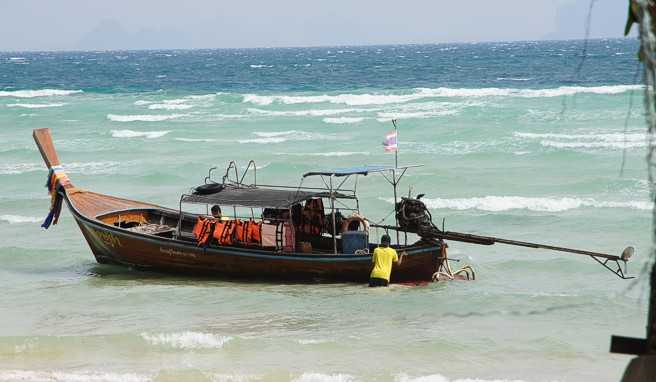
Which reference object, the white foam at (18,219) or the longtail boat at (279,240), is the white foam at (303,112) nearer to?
the white foam at (18,219)

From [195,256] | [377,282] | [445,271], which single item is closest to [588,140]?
[445,271]

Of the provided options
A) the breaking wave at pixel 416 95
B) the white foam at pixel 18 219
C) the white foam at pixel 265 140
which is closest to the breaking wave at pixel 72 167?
the white foam at pixel 265 140

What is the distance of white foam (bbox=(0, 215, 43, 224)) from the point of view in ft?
70.8

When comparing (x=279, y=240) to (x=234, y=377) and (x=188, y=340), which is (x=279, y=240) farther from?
(x=234, y=377)

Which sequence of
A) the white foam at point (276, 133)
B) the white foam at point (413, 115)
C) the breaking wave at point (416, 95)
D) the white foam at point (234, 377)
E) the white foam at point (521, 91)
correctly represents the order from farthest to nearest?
the breaking wave at point (416, 95) < the white foam at point (521, 91) < the white foam at point (413, 115) < the white foam at point (276, 133) < the white foam at point (234, 377)

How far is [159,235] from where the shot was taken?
653 inches

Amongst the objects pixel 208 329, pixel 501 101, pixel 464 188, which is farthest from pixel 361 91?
pixel 208 329

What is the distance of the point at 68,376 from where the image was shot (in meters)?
10.7

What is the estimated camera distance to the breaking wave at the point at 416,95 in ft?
167

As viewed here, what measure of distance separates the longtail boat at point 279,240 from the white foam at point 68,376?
4405 mm

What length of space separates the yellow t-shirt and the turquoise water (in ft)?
0.92

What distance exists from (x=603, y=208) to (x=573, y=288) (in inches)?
257

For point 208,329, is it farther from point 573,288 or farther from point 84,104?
point 84,104

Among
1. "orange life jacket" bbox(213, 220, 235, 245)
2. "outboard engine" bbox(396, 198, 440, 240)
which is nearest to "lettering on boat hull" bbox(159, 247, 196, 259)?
"orange life jacket" bbox(213, 220, 235, 245)
